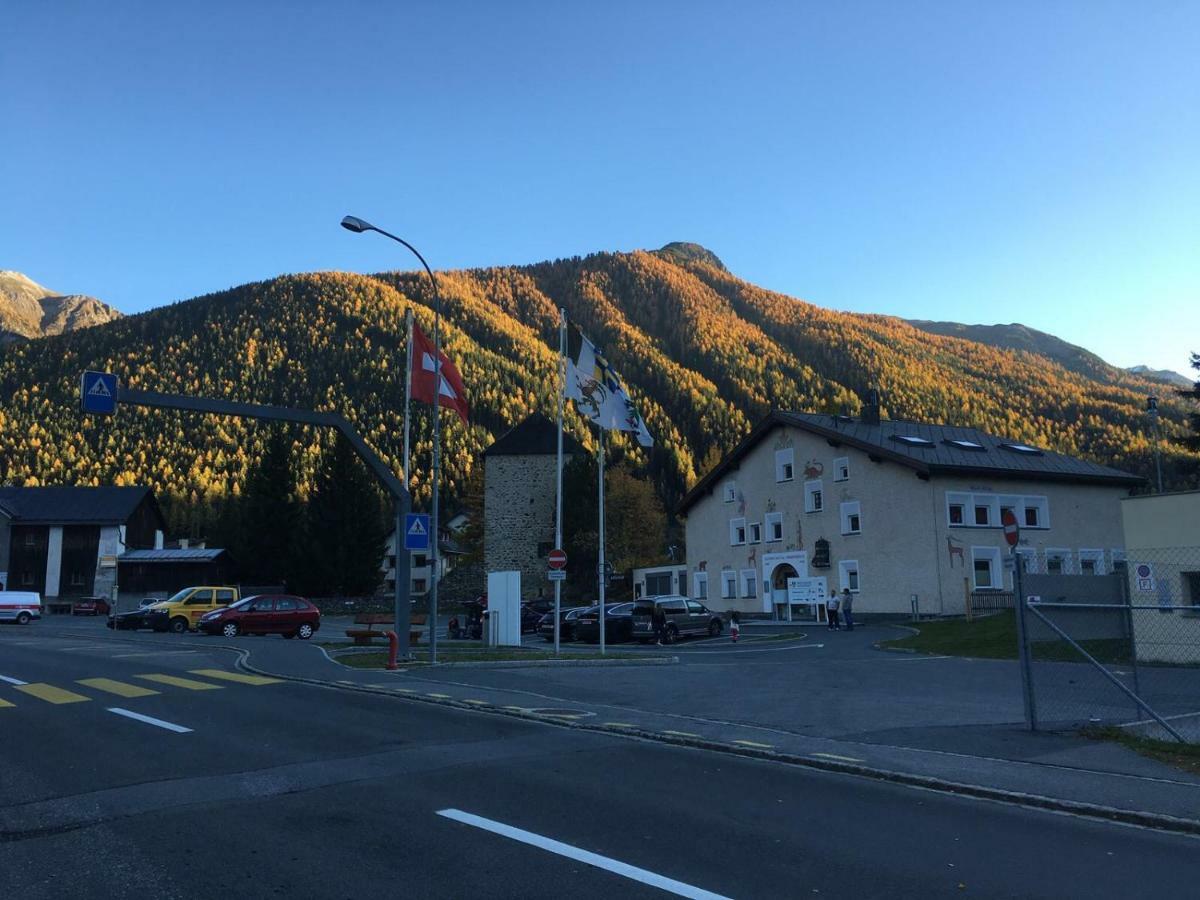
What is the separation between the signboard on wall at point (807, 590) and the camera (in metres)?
44.9

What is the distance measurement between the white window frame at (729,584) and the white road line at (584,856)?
1793 inches

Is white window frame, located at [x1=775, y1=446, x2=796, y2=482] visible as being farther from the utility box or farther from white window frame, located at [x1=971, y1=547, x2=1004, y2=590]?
the utility box

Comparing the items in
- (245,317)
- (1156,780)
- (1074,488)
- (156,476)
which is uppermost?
(245,317)

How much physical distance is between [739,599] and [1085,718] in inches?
1542

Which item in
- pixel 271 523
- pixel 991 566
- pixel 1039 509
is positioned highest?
pixel 271 523

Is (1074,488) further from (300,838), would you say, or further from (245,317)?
(245,317)

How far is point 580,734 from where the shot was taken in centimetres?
1195

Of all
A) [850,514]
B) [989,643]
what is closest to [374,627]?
[850,514]

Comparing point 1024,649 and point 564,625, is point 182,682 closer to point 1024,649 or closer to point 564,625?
point 1024,649

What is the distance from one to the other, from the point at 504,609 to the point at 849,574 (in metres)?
21.3

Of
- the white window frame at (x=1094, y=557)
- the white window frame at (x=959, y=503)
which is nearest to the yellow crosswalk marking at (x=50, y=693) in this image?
the white window frame at (x=959, y=503)

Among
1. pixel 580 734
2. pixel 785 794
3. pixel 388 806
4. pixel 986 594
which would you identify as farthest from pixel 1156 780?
pixel 986 594

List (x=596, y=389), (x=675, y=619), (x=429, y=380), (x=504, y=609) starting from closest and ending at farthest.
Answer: (x=429, y=380) < (x=596, y=389) < (x=504, y=609) < (x=675, y=619)

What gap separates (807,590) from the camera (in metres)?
45.6
